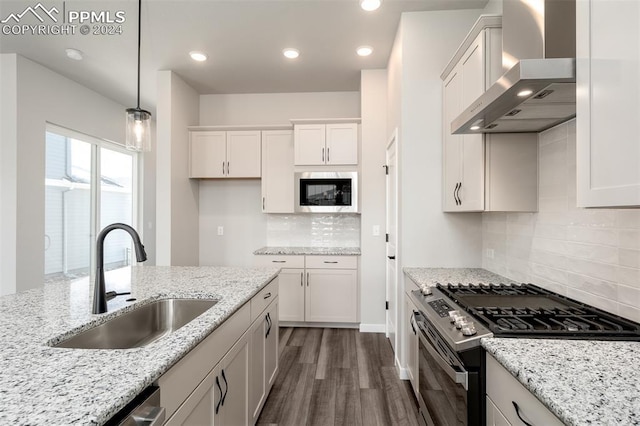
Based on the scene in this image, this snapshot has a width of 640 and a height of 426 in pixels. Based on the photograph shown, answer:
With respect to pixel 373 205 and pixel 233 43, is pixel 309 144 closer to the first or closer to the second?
pixel 373 205

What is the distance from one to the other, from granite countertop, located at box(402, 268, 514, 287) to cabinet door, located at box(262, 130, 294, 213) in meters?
1.99

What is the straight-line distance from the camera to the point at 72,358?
909 millimetres

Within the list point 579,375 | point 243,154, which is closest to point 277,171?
point 243,154

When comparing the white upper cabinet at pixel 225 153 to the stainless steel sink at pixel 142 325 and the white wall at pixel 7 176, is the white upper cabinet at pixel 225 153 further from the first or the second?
the stainless steel sink at pixel 142 325

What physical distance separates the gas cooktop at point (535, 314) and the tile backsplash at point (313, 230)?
7.66 feet

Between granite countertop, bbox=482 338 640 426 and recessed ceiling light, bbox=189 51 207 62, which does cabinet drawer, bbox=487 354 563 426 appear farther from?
recessed ceiling light, bbox=189 51 207 62

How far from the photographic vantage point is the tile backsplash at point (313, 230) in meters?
4.21

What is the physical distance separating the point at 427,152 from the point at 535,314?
1.48 m

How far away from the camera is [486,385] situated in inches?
46.1

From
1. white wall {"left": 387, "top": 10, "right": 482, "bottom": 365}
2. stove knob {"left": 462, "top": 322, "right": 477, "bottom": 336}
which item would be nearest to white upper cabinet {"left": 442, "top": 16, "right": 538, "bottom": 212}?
white wall {"left": 387, "top": 10, "right": 482, "bottom": 365}

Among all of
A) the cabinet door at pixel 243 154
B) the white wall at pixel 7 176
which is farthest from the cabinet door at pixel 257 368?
the white wall at pixel 7 176

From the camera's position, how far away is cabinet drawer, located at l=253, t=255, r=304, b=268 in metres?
3.77

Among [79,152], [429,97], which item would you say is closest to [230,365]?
[429,97]

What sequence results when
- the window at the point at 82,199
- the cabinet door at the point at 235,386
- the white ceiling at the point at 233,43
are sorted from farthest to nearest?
the window at the point at 82,199 < the white ceiling at the point at 233,43 < the cabinet door at the point at 235,386
